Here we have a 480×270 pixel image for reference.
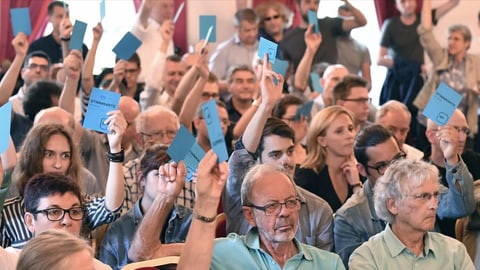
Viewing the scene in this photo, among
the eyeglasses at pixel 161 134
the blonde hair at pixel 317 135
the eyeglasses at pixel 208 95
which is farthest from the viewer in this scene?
the eyeglasses at pixel 208 95

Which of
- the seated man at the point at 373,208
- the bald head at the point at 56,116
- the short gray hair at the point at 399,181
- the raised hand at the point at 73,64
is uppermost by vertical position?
the raised hand at the point at 73,64

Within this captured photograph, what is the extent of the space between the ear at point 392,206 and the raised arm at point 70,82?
96.1 inches

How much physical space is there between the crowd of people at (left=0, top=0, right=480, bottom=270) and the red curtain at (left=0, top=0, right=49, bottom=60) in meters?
2.16

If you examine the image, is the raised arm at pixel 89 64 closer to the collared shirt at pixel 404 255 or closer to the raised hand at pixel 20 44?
the raised hand at pixel 20 44

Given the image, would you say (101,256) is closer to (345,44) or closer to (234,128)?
(234,128)

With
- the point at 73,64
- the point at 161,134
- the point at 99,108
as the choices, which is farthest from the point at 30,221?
the point at 73,64

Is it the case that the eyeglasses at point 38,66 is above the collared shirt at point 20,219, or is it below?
above

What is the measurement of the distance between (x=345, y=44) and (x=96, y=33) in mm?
3262

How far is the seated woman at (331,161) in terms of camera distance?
17.8ft

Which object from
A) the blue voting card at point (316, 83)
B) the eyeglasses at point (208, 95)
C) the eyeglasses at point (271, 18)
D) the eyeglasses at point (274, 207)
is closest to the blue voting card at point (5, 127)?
the eyeglasses at point (274, 207)

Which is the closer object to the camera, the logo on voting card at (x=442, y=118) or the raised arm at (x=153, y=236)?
the raised arm at (x=153, y=236)

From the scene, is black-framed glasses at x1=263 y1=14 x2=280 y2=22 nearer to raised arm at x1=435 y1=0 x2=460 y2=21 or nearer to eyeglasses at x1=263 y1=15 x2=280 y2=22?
eyeglasses at x1=263 y1=15 x2=280 y2=22

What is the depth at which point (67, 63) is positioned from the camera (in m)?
6.04

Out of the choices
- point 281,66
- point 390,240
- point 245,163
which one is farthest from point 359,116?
point 390,240
